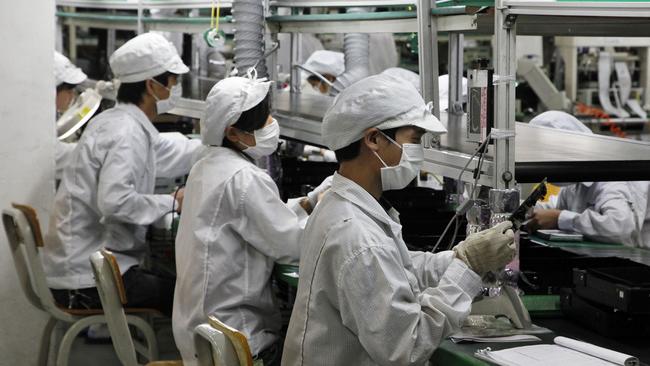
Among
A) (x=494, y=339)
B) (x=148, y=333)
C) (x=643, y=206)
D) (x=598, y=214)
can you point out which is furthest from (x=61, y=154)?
(x=494, y=339)

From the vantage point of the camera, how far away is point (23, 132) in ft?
16.1

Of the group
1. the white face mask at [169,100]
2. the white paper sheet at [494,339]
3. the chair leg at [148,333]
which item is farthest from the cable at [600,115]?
the white paper sheet at [494,339]

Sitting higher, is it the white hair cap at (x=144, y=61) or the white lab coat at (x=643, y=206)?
the white hair cap at (x=144, y=61)

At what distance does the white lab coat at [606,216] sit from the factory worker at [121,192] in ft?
5.95

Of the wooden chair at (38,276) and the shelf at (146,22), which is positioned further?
the shelf at (146,22)

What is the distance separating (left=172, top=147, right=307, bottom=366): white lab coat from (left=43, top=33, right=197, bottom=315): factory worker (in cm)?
103

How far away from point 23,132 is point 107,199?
88cm

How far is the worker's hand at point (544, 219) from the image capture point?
434cm

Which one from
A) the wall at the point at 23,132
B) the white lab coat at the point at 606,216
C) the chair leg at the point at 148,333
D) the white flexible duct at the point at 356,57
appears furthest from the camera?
the white flexible duct at the point at 356,57

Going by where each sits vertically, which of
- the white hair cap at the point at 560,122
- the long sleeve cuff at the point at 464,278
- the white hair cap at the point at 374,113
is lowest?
the long sleeve cuff at the point at 464,278

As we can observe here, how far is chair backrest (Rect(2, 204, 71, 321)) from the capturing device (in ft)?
14.0

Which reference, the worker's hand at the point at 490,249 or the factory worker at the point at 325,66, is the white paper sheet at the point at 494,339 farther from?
the factory worker at the point at 325,66

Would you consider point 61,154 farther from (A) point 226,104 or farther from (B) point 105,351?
(A) point 226,104

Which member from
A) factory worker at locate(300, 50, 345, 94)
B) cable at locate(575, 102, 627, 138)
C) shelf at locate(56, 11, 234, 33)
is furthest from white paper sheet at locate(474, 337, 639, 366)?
cable at locate(575, 102, 627, 138)
